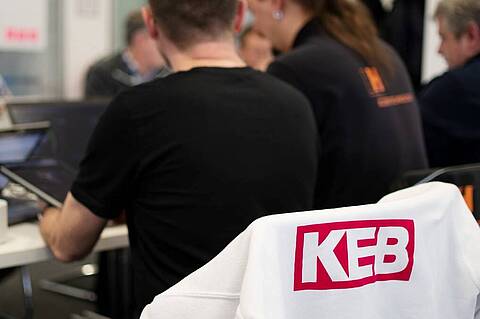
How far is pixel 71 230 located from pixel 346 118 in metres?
0.78

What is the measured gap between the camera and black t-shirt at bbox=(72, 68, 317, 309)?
58.2 inches

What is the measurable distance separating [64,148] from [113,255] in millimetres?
837

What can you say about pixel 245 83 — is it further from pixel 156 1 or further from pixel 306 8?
pixel 306 8

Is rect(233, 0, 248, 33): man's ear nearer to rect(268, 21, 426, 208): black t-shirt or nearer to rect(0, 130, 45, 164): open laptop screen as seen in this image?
rect(268, 21, 426, 208): black t-shirt

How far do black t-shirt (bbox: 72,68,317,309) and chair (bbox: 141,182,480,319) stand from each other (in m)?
0.43

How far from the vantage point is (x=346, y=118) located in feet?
6.51

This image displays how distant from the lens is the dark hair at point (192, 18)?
1.58m

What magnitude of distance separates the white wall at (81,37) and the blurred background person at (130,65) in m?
0.74

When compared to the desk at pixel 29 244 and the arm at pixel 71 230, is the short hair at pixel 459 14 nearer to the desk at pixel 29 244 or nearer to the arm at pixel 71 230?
the desk at pixel 29 244

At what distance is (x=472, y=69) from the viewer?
2494 mm

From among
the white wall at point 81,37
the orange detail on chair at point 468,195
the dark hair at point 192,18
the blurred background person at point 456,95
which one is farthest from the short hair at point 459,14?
the white wall at point 81,37

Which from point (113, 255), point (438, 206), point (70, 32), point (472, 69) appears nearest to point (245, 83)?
point (438, 206)

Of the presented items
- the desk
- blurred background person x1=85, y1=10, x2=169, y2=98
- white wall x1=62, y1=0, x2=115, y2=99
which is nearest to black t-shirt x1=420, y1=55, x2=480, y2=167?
the desk

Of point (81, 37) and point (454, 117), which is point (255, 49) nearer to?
point (454, 117)
